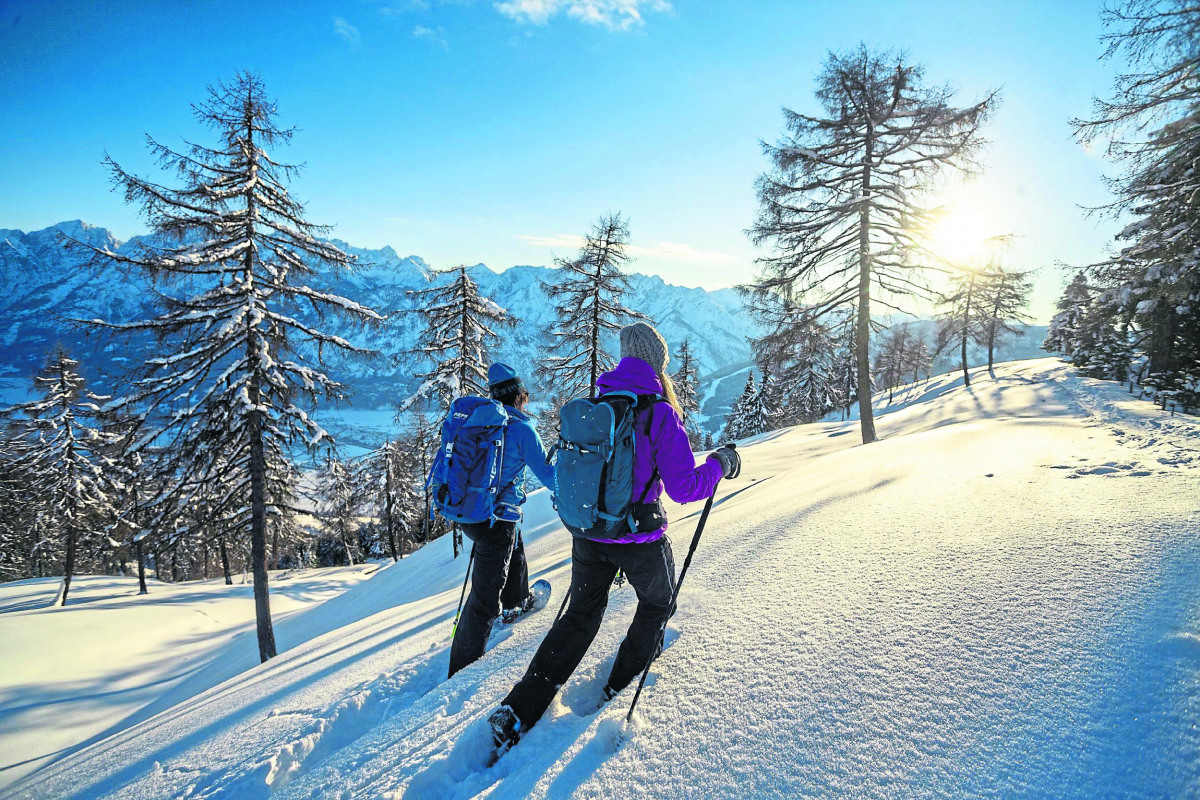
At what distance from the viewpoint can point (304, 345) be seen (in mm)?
10078

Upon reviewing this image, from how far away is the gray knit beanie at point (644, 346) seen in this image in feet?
8.38

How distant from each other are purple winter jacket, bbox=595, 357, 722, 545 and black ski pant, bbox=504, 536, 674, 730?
115 millimetres

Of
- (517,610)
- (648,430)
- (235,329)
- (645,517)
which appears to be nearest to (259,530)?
(235,329)

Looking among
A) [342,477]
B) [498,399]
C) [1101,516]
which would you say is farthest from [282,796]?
[342,477]

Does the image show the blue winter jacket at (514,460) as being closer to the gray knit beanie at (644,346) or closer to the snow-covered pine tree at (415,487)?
the gray knit beanie at (644,346)

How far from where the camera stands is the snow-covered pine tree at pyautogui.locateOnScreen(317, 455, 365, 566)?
34.8ft

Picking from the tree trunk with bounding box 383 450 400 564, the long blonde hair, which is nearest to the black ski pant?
the long blonde hair

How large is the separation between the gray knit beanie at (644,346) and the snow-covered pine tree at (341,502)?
10.0 meters

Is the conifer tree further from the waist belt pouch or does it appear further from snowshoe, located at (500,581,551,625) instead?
the waist belt pouch

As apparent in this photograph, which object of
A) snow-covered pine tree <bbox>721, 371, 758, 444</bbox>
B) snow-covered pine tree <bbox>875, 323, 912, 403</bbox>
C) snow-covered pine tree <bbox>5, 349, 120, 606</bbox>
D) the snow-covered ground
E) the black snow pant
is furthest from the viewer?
snow-covered pine tree <bbox>875, 323, 912, 403</bbox>

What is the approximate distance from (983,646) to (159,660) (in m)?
21.2

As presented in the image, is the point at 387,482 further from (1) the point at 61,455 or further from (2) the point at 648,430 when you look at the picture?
(2) the point at 648,430

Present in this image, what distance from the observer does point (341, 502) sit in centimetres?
3325

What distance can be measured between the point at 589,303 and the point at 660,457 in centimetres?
1391
